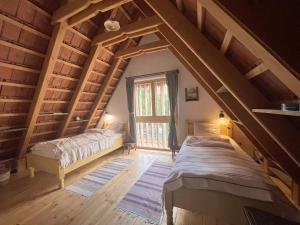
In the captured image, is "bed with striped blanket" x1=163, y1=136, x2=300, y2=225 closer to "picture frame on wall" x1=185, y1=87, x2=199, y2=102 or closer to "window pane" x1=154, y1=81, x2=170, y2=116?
"picture frame on wall" x1=185, y1=87, x2=199, y2=102

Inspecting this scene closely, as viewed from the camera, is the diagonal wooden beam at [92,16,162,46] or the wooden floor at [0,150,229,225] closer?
the wooden floor at [0,150,229,225]

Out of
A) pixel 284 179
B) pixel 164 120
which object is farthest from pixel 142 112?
pixel 284 179

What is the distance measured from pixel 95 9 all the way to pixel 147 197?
3027 millimetres

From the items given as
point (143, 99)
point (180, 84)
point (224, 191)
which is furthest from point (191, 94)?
point (224, 191)

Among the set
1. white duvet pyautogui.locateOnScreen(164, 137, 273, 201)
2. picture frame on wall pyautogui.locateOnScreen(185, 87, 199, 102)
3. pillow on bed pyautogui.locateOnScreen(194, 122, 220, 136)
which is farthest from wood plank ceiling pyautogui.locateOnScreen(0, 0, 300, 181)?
picture frame on wall pyautogui.locateOnScreen(185, 87, 199, 102)

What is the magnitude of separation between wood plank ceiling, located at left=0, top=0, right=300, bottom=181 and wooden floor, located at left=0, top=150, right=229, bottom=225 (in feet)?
3.47

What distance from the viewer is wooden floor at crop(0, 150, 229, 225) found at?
177 centimetres

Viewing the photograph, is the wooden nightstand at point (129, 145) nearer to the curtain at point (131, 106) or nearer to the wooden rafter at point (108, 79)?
the curtain at point (131, 106)

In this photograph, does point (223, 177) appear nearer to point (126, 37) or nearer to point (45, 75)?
point (126, 37)

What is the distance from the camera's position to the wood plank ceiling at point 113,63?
1.03m

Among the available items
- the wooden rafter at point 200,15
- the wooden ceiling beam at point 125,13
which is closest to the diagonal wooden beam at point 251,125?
the wooden rafter at point 200,15

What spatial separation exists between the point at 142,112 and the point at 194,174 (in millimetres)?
3174

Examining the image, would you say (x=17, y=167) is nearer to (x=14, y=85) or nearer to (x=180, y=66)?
(x=14, y=85)

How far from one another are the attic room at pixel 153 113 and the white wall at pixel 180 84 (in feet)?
0.10
